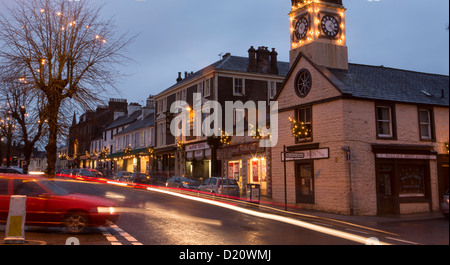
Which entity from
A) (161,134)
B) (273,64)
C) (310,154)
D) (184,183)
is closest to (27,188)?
(310,154)

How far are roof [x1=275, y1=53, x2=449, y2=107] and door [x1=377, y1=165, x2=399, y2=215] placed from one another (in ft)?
12.8

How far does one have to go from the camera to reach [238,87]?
4056 cm

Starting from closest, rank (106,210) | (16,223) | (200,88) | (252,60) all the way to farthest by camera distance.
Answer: (16,223) < (106,210) < (252,60) < (200,88)

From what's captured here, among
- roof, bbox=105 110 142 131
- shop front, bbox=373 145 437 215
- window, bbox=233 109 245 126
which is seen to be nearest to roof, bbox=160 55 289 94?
window, bbox=233 109 245 126

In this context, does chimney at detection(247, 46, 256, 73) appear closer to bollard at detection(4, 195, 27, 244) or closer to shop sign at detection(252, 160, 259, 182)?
shop sign at detection(252, 160, 259, 182)

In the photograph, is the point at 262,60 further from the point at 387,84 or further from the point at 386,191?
the point at 386,191

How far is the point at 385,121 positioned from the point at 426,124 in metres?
3.16

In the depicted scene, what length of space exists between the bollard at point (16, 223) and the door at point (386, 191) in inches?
665

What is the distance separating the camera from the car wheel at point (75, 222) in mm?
10625

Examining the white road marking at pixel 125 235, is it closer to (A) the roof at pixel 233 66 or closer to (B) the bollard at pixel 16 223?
(B) the bollard at pixel 16 223

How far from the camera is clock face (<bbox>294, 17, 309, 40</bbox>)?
2496 centimetres

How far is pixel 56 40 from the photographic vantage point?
1680 cm

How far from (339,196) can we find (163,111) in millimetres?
33233
